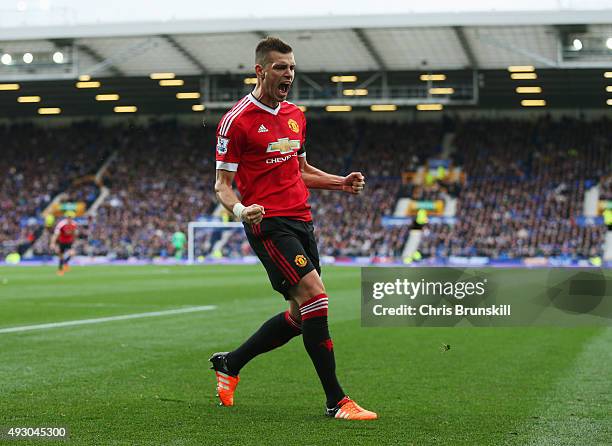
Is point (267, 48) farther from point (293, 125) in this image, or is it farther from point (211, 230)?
point (211, 230)

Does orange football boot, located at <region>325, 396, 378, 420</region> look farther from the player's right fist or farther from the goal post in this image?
the goal post

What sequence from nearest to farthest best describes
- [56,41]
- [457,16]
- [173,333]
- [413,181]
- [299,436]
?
[299,436] < [173,333] < [457,16] < [56,41] < [413,181]

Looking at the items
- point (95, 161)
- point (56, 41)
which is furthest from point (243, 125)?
point (95, 161)

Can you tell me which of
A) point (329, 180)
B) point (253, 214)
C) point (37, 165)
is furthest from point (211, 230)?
point (253, 214)

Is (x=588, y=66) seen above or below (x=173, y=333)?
above

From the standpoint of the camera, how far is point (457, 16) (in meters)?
37.5

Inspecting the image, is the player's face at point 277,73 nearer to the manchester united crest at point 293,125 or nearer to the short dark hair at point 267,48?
the short dark hair at point 267,48

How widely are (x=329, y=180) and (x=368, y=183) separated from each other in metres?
44.4

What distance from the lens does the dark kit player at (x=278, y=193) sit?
6.05m

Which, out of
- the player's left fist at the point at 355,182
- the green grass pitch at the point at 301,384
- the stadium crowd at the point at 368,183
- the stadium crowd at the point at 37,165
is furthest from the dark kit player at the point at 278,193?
the stadium crowd at the point at 37,165

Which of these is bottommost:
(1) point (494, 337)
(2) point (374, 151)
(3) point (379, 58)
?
(1) point (494, 337)

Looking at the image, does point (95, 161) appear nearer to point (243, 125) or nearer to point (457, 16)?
point (457, 16)

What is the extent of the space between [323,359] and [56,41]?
122 feet

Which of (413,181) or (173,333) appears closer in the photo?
(173,333)
